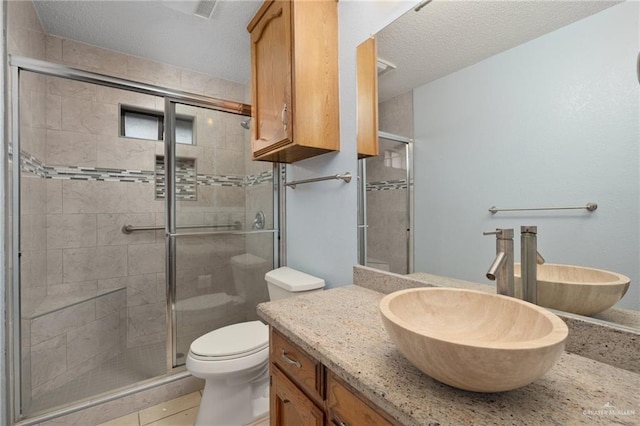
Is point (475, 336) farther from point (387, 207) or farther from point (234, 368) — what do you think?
point (234, 368)

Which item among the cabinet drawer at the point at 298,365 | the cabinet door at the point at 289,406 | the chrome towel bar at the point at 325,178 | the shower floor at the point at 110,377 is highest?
the chrome towel bar at the point at 325,178

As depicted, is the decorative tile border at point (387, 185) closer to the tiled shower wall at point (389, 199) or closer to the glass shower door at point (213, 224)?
the tiled shower wall at point (389, 199)

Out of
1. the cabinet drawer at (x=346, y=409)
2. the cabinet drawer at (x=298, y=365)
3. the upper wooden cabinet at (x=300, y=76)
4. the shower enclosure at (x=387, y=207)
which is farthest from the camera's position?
the upper wooden cabinet at (x=300, y=76)

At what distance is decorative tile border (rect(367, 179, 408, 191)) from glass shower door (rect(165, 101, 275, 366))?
1010 mm

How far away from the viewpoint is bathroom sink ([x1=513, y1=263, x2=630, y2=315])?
2.13ft

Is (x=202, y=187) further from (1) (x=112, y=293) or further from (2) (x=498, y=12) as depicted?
(2) (x=498, y=12)

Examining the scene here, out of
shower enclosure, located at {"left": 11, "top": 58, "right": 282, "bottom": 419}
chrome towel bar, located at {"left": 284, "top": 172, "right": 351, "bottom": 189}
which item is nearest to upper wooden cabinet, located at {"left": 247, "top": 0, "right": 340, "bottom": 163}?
chrome towel bar, located at {"left": 284, "top": 172, "right": 351, "bottom": 189}

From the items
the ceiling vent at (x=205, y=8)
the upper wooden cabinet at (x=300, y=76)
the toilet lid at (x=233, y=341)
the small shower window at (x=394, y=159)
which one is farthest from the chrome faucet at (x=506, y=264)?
the ceiling vent at (x=205, y=8)

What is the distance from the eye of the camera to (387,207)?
47.7 inches

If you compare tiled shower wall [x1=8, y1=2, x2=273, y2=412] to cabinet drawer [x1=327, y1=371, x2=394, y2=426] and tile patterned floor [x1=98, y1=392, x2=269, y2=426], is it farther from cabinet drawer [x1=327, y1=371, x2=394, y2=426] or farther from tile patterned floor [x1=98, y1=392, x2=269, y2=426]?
cabinet drawer [x1=327, y1=371, x2=394, y2=426]

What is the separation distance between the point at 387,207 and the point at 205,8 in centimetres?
168

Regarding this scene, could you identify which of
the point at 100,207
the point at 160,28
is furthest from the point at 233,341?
the point at 160,28

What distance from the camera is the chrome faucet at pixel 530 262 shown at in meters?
0.74

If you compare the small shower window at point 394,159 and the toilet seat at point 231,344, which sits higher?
the small shower window at point 394,159
